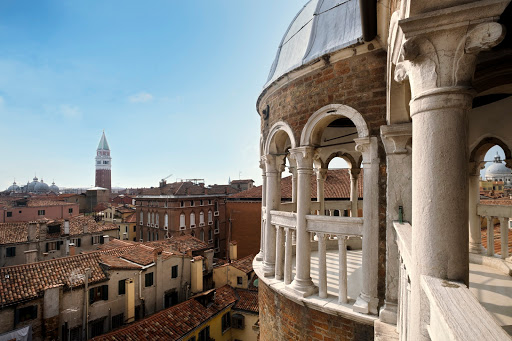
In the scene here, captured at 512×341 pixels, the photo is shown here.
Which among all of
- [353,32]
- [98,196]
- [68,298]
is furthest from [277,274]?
[98,196]

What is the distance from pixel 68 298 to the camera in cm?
1731

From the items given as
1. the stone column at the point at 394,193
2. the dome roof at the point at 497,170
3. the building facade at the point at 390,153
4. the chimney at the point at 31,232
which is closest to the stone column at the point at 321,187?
the building facade at the point at 390,153

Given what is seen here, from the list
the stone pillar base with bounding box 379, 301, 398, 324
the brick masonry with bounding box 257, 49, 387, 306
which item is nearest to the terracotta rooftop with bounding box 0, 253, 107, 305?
the brick masonry with bounding box 257, 49, 387, 306

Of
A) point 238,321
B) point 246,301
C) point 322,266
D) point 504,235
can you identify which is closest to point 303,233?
point 322,266

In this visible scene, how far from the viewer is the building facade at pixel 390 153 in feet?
6.61

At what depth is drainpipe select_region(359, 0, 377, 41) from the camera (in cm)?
340

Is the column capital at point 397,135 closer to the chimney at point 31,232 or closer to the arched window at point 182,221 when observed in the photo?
the chimney at point 31,232

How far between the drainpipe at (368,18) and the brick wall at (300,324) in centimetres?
447

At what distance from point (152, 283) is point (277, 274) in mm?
18638

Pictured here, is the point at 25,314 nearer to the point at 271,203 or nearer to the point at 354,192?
the point at 271,203

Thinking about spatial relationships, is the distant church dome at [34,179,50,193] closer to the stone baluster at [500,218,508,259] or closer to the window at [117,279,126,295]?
the window at [117,279,126,295]

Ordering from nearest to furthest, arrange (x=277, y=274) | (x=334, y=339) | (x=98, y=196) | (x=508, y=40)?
1. (x=508, y=40)
2. (x=334, y=339)
3. (x=277, y=274)
4. (x=98, y=196)

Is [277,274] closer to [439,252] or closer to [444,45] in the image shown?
[439,252]

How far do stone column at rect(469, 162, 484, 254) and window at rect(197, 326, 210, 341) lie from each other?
17.1 meters
